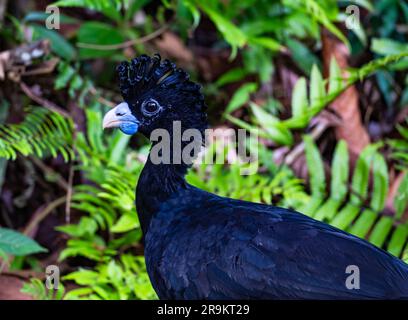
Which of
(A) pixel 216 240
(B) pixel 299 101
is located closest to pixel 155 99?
(A) pixel 216 240

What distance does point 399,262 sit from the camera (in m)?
2.72

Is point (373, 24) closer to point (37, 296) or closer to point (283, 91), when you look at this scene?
point (283, 91)

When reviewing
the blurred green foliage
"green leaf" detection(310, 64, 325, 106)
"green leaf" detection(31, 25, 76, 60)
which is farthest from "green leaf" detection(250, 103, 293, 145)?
"green leaf" detection(31, 25, 76, 60)

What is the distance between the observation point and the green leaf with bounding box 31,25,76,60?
5.30 m

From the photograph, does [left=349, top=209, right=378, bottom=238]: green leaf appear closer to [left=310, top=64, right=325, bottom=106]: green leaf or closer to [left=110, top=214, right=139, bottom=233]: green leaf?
[left=310, top=64, right=325, bottom=106]: green leaf

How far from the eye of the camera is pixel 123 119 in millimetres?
3061

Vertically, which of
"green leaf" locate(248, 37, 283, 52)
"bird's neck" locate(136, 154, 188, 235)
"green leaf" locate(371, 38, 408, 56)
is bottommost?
"bird's neck" locate(136, 154, 188, 235)

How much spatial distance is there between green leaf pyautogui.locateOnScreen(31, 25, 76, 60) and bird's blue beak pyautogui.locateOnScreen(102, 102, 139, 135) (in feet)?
7.61

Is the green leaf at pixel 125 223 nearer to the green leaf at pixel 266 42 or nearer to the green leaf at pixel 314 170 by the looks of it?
the green leaf at pixel 314 170

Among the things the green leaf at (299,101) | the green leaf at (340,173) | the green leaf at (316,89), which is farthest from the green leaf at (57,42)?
the green leaf at (340,173)

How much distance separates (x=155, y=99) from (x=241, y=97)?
2237 mm

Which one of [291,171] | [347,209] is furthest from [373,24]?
[347,209]

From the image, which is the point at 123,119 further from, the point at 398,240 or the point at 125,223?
the point at 398,240

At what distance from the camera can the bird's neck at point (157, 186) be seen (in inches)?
122
